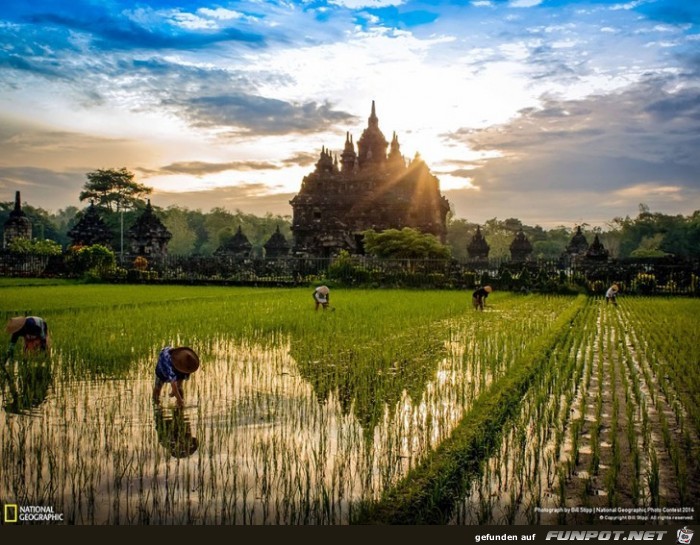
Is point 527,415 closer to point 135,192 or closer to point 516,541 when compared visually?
point 516,541

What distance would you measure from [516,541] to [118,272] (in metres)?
27.7

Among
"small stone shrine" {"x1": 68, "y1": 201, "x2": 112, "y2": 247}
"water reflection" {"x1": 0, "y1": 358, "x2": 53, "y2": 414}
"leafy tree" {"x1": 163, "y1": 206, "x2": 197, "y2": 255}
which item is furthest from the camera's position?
"leafy tree" {"x1": 163, "y1": 206, "x2": 197, "y2": 255}

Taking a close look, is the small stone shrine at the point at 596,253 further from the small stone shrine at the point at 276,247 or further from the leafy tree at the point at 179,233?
the leafy tree at the point at 179,233

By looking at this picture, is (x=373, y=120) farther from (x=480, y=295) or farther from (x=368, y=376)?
(x=368, y=376)

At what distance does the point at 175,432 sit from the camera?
16.9 feet

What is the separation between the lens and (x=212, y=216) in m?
87.2

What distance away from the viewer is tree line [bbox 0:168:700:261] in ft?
168

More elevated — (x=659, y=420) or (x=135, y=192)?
(x=135, y=192)

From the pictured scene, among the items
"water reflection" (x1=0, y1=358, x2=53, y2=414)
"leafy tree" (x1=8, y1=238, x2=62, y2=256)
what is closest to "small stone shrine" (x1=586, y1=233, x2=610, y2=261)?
"leafy tree" (x1=8, y1=238, x2=62, y2=256)

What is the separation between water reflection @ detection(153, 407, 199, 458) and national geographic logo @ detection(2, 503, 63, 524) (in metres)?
1.07

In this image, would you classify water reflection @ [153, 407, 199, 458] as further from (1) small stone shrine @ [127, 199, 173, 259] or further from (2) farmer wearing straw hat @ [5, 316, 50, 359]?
(1) small stone shrine @ [127, 199, 173, 259]

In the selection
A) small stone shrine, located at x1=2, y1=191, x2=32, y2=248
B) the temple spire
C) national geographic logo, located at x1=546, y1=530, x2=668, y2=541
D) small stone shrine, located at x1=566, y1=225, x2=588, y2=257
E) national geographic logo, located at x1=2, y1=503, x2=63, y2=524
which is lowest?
national geographic logo, located at x1=546, y1=530, x2=668, y2=541

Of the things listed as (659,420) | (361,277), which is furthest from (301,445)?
(361,277)

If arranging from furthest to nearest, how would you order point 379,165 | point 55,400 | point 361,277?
1. point 379,165
2. point 361,277
3. point 55,400
